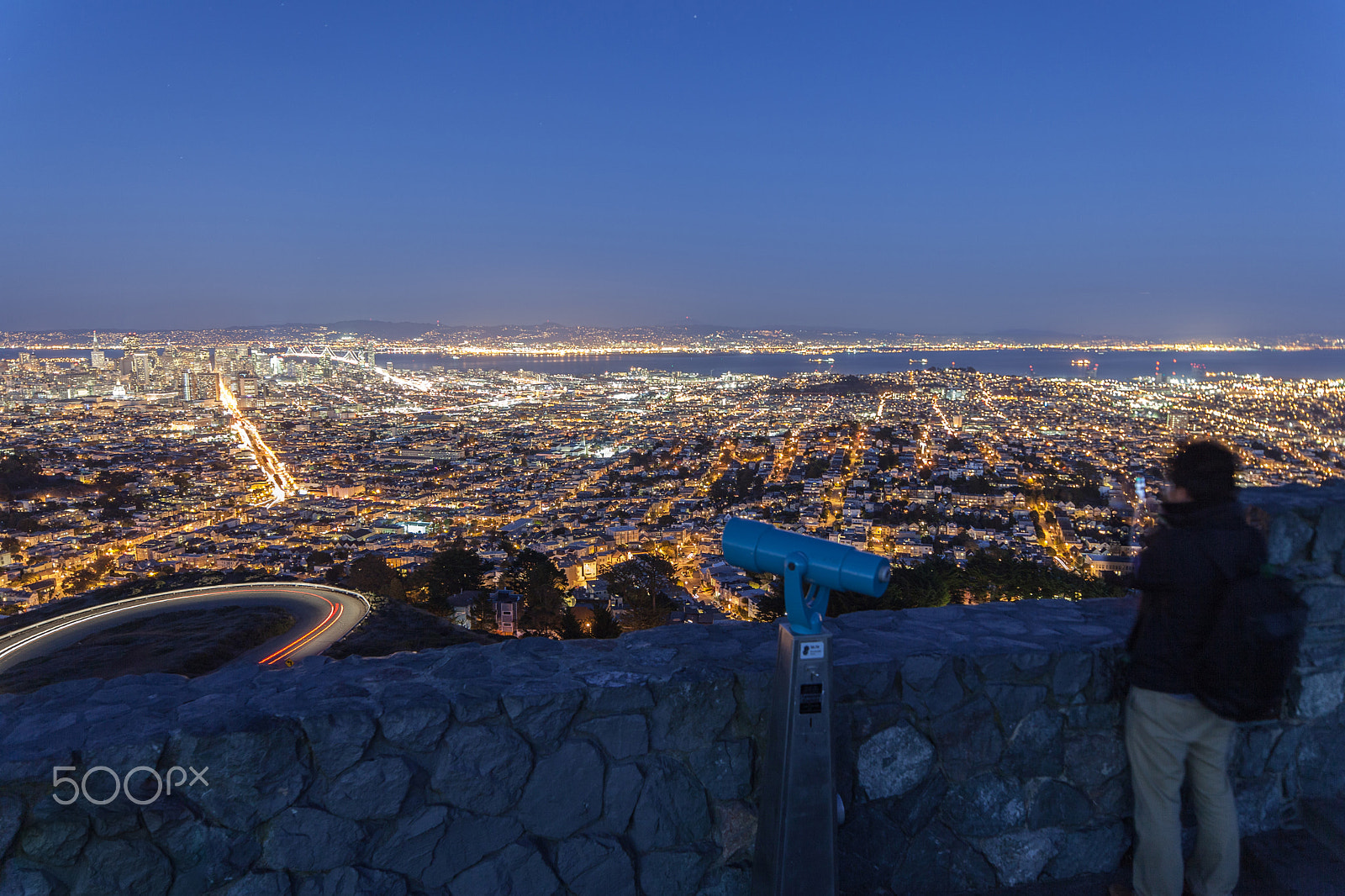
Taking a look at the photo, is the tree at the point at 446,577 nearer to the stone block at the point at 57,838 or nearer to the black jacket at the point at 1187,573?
the stone block at the point at 57,838

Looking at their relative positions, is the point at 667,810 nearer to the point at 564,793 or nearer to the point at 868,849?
the point at 564,793

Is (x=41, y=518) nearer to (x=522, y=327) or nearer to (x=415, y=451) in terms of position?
(x=415, y=451)

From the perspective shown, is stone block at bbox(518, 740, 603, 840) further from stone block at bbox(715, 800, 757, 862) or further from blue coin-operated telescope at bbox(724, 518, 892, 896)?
blue coin-operated telescope at bbox(724, 518, 892, 896)

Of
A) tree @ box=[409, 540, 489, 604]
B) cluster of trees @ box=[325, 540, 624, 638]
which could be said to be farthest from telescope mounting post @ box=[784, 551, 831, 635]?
tree @ box=[409, 540, 489, 604]

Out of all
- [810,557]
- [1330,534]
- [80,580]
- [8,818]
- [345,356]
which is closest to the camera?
[8,818]

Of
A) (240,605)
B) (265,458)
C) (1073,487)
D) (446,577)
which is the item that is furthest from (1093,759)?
(265,458)

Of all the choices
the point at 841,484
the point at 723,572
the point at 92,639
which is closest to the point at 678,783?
the point at 92,639
